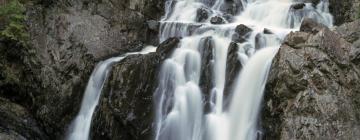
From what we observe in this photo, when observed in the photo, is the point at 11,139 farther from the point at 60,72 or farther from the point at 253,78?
the point at 253,78

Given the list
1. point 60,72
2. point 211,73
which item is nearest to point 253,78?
point 211,73

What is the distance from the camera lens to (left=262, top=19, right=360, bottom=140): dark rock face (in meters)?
9.09

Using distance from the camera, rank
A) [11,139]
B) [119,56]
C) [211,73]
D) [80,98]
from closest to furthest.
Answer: [11,139]
[211,73]
[80,98]
[119,56]

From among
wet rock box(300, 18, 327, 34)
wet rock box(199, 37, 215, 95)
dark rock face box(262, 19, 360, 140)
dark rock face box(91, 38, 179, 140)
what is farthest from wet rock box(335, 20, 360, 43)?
dark rock face box(91, 38, 179, 140)

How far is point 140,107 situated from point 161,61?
142 cm

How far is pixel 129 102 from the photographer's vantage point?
1116cm

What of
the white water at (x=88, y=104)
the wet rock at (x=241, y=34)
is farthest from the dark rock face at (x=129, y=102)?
the wet rock at (x=241, y=34)

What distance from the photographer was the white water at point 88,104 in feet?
38.2

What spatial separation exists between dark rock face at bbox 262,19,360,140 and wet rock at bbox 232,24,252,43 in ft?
7.70

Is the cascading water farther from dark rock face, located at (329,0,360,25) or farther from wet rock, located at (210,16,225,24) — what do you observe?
dark rock face, located at (329,0,360,25)

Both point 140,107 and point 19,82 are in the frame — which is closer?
point 140,107

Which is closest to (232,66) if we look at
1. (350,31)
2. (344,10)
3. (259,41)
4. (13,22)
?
(259,41)

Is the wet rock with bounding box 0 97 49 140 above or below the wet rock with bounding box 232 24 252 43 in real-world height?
below

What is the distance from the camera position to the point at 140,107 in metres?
11.1
